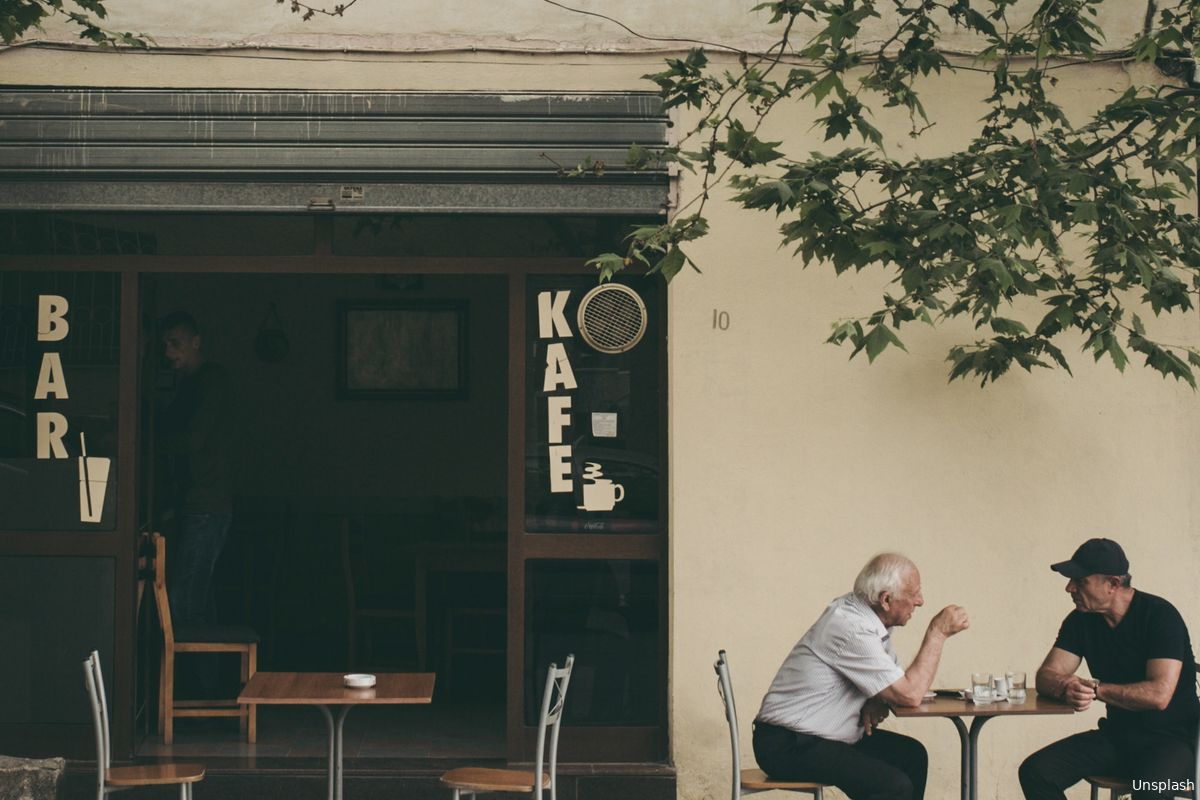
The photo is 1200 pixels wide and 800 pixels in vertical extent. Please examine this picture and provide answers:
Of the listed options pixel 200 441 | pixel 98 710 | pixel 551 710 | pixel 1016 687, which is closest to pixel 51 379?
pixel 200 441

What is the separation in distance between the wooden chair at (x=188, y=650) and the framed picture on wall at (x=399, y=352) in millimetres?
3830

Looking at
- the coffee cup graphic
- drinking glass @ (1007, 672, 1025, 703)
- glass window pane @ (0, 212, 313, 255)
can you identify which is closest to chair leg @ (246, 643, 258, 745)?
the coffee cup graphic

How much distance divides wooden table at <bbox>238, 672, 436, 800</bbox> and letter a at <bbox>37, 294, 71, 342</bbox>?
209 cm

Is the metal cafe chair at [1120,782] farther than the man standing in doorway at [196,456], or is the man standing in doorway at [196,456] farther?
the man standing in doorway at [196,456]

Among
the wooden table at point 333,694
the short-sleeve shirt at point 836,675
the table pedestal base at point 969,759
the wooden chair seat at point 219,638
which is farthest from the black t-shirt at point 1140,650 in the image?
the wooden chair seat at point 219,638

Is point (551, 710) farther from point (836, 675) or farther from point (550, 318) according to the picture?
point (550, 318)

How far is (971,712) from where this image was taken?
529 centimetres

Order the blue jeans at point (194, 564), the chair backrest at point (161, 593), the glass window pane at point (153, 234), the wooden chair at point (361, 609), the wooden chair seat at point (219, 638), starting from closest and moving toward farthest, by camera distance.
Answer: the glass window pane at point (153, 234) < the chair backrest at point (161, 593) < the wooden chair seat at point (219, 638) < the blue jeans at point (194, 564) < the wooden chair at point (361, 609)

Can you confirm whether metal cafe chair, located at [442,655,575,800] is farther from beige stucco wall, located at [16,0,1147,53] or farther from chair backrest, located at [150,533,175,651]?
beige stucco wall, located at [16,0,1147,53]

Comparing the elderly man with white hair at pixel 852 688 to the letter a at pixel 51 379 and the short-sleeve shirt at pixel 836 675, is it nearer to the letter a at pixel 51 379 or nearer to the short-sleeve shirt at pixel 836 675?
the short-sleeve shirt at pixel 836 675

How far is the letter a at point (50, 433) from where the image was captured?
6.88 meters

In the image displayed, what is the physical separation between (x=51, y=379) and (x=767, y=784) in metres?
3.89

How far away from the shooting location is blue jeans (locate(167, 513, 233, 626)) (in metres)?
7.58

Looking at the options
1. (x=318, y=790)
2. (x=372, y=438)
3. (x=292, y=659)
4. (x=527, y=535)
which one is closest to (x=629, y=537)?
(x=527, y=535)
